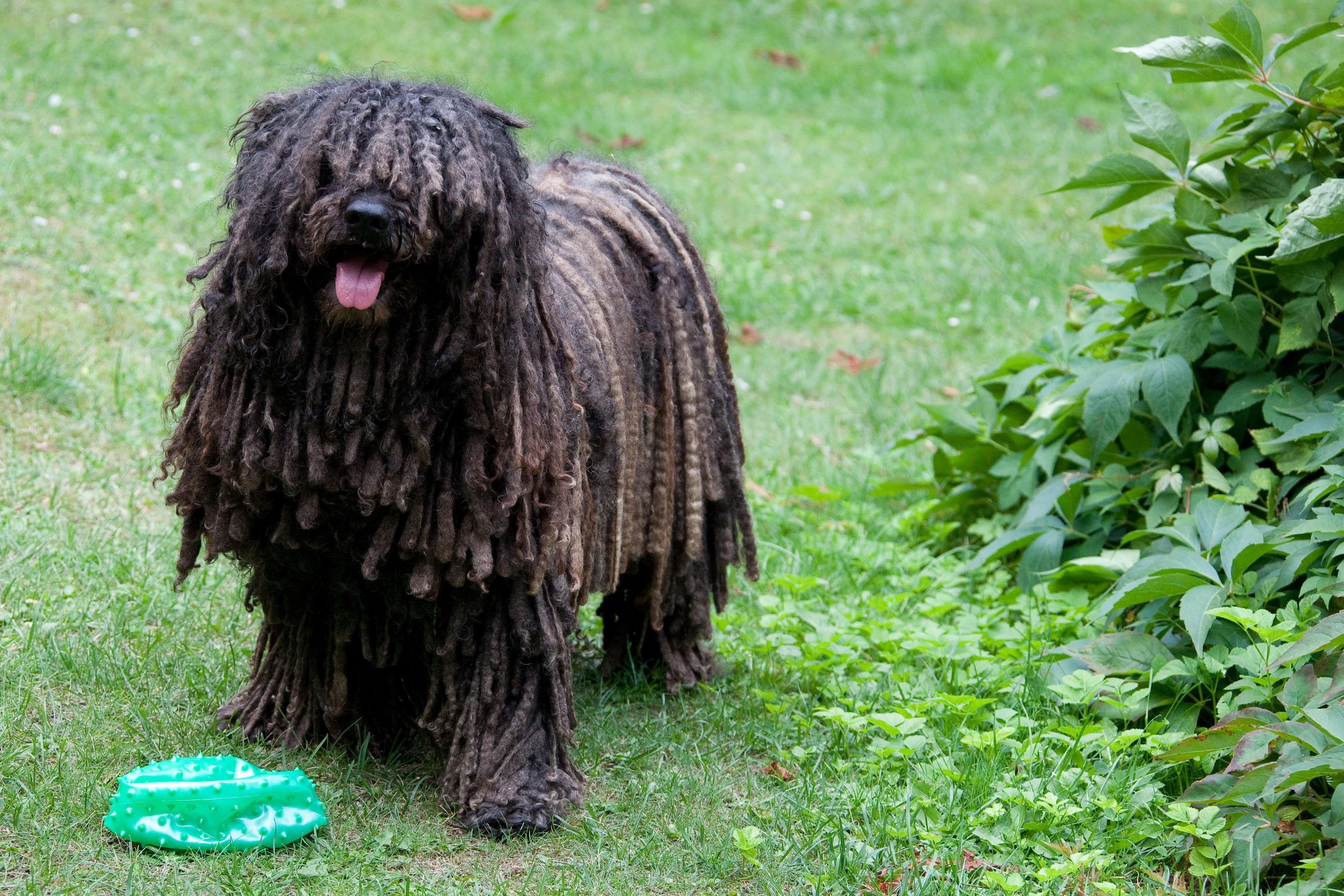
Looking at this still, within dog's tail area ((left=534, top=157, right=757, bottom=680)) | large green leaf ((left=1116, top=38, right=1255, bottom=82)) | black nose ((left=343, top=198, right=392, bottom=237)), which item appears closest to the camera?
black nose ((left=343, top=198, right=392, bottom=237))

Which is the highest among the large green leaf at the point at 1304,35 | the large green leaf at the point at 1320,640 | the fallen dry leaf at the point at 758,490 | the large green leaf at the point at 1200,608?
the large green leaf at the point at 1304,35

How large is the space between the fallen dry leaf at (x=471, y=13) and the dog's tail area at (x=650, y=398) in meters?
7.43

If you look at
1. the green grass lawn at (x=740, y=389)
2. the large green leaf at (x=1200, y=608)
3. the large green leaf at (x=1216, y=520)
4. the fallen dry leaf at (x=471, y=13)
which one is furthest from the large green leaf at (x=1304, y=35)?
the fallen dry leaf at (x=471, y=13)

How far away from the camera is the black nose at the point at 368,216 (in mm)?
2947

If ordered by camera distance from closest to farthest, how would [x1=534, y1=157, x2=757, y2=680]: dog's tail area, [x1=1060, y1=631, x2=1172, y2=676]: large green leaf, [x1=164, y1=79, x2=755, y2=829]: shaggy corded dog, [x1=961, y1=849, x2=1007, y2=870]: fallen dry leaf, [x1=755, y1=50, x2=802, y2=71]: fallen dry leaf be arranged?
[x1=164, y1=79, x2=755, y2=829]: shaggy corded dog
[x1=961, y1=849, x2=1007, y2=870]: fallen dry leaf
[x1=534, y1=157, x2=757, y2=680]: dog's tail area
[x1=1060, y1=631, x2=1172, y2=676]: large green leaf
[x1=755, y1=50, x2=802, y2=71]: fallen dry leaf

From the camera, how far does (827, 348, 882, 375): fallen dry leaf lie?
7.01 metres

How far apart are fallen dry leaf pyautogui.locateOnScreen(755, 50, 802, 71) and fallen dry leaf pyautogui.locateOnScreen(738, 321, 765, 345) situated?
4.77m

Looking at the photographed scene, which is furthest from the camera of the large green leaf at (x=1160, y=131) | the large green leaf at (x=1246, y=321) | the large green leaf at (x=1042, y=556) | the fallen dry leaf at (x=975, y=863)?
the large green leaf at (x=1042, y=556)

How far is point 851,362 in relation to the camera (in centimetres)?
707

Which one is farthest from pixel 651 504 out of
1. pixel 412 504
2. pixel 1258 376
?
pixel 1258 376

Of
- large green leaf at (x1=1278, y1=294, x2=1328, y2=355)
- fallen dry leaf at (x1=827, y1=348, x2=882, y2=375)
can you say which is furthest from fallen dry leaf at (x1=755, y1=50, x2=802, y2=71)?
large green leaf at (x1=1278, y1=294, x2=1328, y2=355)

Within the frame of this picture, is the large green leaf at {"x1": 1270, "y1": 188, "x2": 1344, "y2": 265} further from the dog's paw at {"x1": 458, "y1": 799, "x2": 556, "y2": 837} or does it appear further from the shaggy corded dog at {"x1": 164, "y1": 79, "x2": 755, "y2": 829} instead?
the dog's paw at {"x1": 458, "y1": 799, "x2": 556, "y2": 837}

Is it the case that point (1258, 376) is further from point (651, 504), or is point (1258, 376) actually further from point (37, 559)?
point (37, 559)

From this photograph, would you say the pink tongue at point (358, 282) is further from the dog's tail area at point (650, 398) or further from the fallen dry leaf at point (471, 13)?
the fallen dry leaf at point (471, 13)
